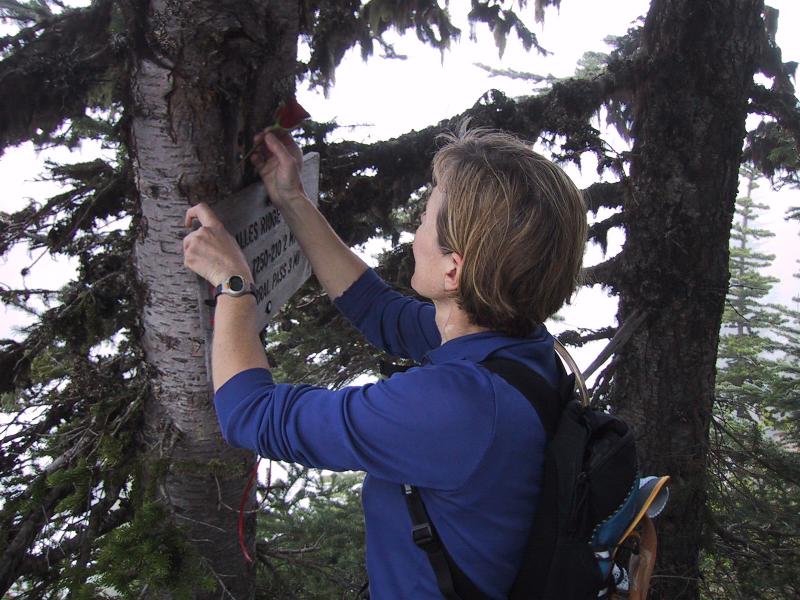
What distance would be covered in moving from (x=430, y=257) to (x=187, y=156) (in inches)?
35.9

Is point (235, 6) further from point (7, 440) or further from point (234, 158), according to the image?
point (7, 440)

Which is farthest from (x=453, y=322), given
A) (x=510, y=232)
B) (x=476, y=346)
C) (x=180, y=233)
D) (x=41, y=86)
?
(x=41, y=86)

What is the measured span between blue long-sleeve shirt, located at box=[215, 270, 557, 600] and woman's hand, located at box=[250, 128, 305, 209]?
2.66 feet

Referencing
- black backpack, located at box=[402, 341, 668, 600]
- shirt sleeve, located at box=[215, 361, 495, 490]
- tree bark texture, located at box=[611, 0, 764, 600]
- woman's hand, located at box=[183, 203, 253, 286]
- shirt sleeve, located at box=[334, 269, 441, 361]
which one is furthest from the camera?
tree bark texture, located at box=[611, 0, 764, 600]

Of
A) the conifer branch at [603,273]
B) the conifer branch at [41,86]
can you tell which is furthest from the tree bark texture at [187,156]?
the conifer branch at [603,273]

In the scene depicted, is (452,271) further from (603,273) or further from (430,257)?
(603,273)

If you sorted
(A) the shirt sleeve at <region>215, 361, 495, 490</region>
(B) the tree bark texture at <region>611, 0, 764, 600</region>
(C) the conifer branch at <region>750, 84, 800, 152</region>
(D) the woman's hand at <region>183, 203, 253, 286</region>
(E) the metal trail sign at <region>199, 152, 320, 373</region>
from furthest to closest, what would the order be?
(C) the conifer branch at <region>750, 84, 800, 152</region> < (B) the tree bark texture at <region>611, 0, 764, 600</region> < (E) the metal trail sign at <region>199, 152, 320, 373</region> < (D) the woman's hand at <region>183, 203, 253, 286</region> < (A) the shirt sleeve at <region>215, 361, 495, 490</region>

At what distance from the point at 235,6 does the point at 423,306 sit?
1.31 m

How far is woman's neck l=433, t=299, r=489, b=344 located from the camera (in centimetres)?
183

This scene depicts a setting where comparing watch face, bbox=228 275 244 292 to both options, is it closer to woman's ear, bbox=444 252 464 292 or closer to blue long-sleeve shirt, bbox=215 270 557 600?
blue long-sleeve shirt, bbox=215 270 557 600

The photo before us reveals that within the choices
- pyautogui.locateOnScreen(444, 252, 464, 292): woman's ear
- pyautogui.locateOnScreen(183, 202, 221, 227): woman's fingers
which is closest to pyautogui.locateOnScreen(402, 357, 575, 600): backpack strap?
pyautogui.locateOnScreen(444, 252, 464, 292): woman's ear

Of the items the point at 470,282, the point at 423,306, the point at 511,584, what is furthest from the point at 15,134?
the point at 511,584

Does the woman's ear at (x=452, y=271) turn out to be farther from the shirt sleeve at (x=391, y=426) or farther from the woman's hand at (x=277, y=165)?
the woman's hand at (x=277, y=165)

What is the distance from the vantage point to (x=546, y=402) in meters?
1.59
